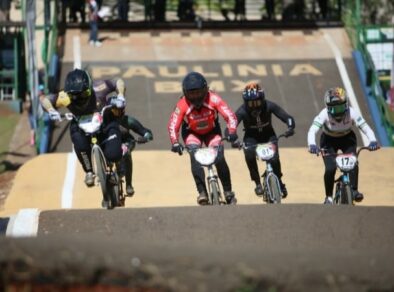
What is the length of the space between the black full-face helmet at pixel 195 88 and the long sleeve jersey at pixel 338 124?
1506 millimetres

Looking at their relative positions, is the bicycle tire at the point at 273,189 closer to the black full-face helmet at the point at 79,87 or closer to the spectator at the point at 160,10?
the black full-face helmet at the point at 79,87

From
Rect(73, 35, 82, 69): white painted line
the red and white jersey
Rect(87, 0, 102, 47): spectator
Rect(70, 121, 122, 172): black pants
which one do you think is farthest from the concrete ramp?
Rect(87, 0, 102, 47): spectator

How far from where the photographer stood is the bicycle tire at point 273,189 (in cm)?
1616

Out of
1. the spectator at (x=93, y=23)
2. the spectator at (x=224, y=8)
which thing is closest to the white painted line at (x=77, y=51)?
the spectator at (x=93, y=23)

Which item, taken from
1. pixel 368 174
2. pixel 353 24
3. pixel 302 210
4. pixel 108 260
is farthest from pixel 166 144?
pixel 108 260

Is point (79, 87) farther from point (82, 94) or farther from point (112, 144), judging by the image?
point (112, 144)

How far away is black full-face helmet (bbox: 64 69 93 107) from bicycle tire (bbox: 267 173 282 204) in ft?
8.93

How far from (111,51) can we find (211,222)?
1619cm

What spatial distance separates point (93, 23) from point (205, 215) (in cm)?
1579

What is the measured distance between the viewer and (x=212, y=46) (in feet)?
96.1

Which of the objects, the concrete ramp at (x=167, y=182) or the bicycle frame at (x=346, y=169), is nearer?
the bicycle frame at (x=346, y=169)

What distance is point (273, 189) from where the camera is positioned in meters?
16.2

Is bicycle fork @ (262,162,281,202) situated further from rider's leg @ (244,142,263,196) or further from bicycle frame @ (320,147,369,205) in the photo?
bicycle frame @ (320,147,369,205)

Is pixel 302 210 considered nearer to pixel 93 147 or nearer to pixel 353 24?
pixel 93 147
